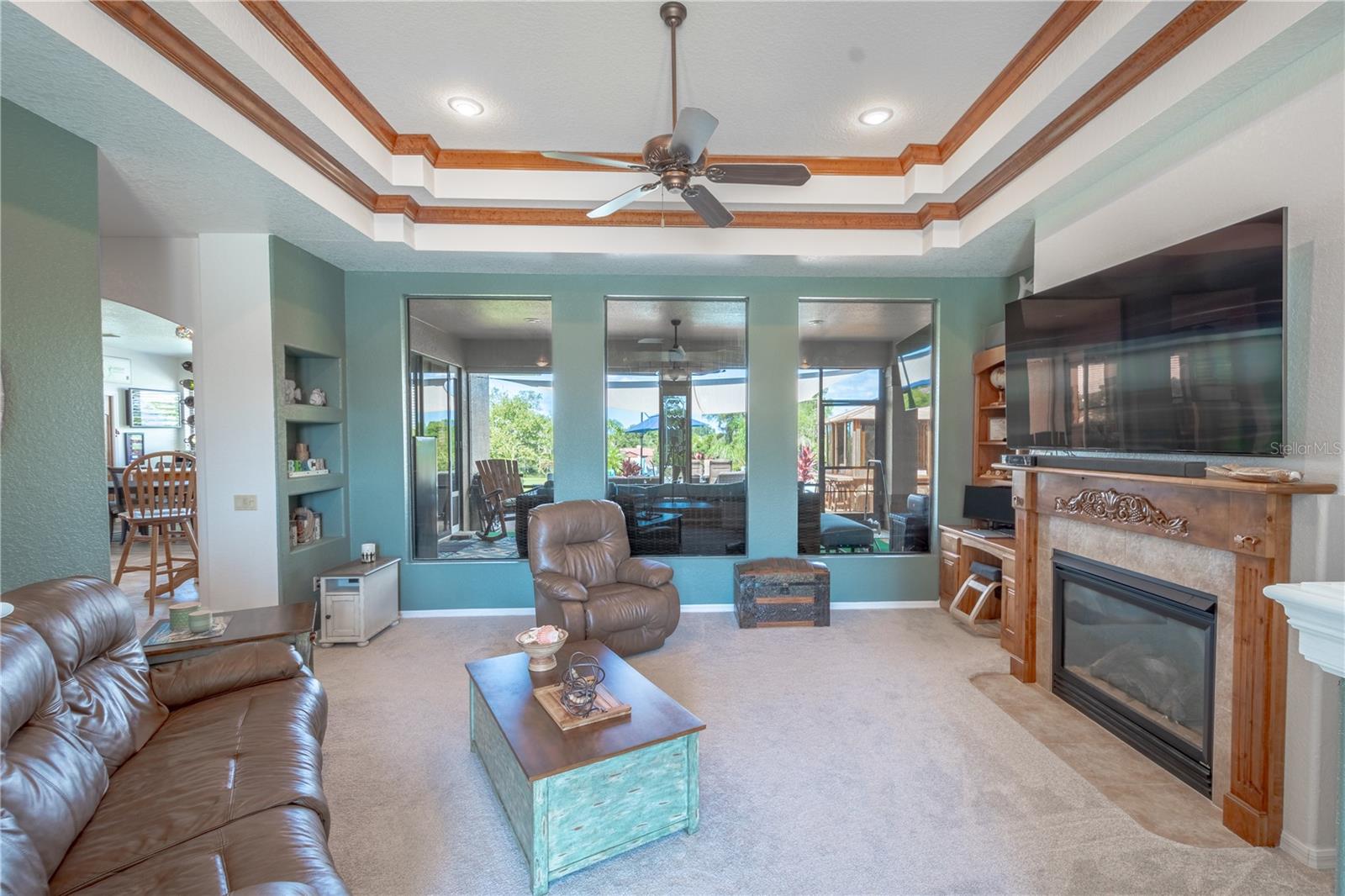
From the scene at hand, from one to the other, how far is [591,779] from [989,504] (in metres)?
3.77

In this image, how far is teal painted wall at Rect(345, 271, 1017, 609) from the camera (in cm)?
457

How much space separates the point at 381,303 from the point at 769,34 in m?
3.57

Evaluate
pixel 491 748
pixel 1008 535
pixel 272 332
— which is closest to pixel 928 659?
pixel 1008 535

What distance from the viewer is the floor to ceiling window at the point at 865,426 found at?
482cm

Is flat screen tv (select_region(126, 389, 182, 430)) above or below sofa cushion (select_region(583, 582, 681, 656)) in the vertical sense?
above

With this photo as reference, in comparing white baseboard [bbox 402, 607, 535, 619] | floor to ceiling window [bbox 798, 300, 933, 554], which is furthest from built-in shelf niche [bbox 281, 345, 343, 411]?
floor to ceiling window [bbox 798, 300, 933, 554]

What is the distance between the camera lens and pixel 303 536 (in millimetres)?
4184

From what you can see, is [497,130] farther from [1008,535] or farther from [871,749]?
[1008,535]

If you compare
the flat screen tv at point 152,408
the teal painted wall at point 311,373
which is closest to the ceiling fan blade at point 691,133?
the teal painted wall at point 311,373

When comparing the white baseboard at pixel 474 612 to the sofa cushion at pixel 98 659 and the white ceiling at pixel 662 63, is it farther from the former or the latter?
the white ceiling at pixel 662 63

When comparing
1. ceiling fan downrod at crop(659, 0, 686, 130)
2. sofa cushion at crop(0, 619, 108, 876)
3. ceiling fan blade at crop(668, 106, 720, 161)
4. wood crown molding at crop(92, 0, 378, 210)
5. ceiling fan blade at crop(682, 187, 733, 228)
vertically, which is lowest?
sofa cushion at crop(0, 619, 108, 876)

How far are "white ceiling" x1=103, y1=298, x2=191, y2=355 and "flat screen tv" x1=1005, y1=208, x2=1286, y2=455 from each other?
7556 millimetres

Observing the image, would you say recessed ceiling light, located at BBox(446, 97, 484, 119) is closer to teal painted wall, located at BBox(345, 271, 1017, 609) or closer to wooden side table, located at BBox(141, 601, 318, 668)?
teal painted wall, located at BBox(345, 271, 1017, 609)

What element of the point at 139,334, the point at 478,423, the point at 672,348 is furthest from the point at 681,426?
the point at 139,334
